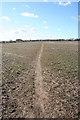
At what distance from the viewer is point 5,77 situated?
1986 cm

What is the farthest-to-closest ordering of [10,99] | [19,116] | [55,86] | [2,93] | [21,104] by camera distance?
[55,86], [2,93], [10,99], [21,104], [19,116]

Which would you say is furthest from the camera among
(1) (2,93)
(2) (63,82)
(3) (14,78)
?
(3) (14,78)

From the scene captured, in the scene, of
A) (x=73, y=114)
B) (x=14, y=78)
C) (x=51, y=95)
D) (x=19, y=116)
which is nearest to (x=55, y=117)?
(x=73, y=114)

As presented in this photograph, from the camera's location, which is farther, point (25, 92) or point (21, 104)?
point (25, 92)

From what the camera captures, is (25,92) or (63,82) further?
(63,82)

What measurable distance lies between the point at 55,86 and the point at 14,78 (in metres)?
4.62

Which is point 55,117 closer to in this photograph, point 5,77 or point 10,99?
point 10,99

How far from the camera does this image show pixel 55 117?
11469 mm

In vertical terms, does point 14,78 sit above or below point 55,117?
above

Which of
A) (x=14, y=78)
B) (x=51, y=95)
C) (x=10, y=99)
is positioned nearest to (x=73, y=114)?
(x=51, y=95)

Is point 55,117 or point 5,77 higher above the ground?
point 5,77

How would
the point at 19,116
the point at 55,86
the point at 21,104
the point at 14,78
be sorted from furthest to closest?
the point at 14,78, the point at 55,86, the point at 21,104, the point at 19,116

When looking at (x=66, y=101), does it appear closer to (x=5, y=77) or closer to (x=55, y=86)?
(x=55, y=86)

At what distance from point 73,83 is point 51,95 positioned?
13.4ft
